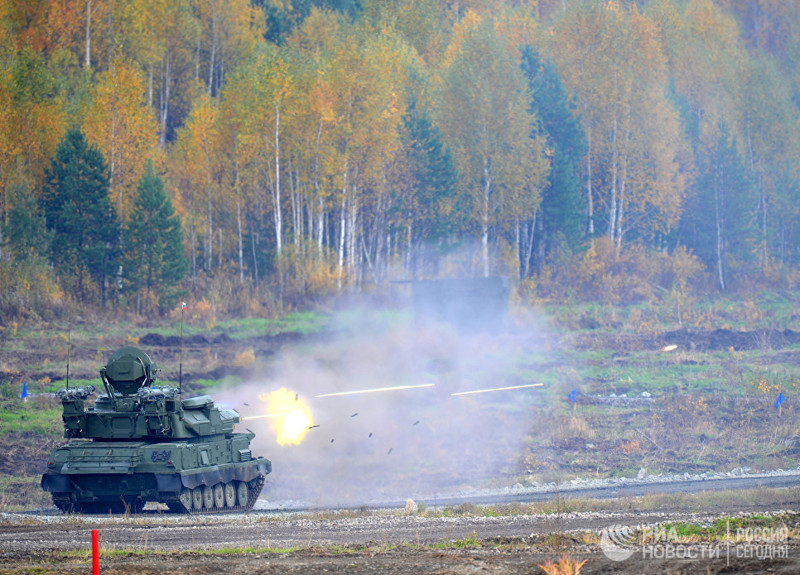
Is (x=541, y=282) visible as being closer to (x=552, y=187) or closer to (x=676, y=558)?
Result: (x=552, y=187)

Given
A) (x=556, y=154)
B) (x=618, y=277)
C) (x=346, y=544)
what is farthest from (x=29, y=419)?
(x=618, y=277)

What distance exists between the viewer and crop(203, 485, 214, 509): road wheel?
24250 millimetres

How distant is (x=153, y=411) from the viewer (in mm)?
23766

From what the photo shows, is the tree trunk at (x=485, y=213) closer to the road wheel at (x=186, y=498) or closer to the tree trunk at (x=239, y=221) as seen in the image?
the tree trunk at (x=239, y=221)

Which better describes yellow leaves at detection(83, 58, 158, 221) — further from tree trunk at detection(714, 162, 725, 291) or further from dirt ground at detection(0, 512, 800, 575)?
tree trunk at detection(714, 162, 725, 291)

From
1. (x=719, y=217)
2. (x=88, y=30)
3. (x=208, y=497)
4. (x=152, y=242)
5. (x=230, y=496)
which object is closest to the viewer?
(x=208, y=497)

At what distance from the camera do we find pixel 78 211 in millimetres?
43281

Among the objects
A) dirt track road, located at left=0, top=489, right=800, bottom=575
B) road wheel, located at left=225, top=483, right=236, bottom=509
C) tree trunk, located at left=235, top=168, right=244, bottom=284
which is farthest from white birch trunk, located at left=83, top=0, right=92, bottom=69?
dirt track road, located at left=0, top=489, right=800, bottom=575

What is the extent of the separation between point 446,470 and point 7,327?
18.4 m

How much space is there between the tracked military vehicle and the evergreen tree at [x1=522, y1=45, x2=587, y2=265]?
3470cm

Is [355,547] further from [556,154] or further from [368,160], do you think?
[556,154]

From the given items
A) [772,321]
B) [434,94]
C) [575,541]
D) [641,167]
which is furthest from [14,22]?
[575,541]

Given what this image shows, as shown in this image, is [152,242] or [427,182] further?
[427,182]

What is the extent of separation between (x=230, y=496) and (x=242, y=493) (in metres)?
0.54
